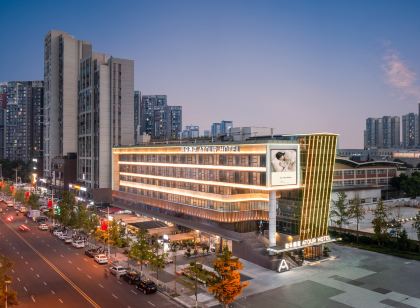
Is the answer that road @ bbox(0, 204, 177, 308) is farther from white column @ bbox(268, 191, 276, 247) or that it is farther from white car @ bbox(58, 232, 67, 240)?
white column @ bbox(268, 191, 276, 247)

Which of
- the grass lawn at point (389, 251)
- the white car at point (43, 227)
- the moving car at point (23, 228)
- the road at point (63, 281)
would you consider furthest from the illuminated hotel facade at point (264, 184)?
the moving car at point (23, 228)

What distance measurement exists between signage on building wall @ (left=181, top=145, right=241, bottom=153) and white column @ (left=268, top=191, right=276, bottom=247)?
1118 cm

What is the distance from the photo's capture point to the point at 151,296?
5312 centimetres

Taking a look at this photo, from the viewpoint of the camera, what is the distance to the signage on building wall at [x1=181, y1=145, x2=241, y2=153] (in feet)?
244

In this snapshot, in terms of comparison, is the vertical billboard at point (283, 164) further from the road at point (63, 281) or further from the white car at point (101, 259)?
the white car at point (101, 259)

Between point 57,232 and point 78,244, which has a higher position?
point 78,244

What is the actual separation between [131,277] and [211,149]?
31.8 metres

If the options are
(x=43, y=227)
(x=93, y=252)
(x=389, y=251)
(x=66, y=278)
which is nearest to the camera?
(x=66, y=278)

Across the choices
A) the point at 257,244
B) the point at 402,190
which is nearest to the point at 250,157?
the point at 257,244

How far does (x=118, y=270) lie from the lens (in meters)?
61.9

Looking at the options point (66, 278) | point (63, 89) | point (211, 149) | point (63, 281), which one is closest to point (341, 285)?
point (211, 149)

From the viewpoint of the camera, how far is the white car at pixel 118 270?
61.3 m

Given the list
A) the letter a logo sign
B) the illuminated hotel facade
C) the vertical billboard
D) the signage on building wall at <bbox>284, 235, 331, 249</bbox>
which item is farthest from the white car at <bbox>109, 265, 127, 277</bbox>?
the vertical billboard

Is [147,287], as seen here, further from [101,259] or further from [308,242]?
[308,242]
